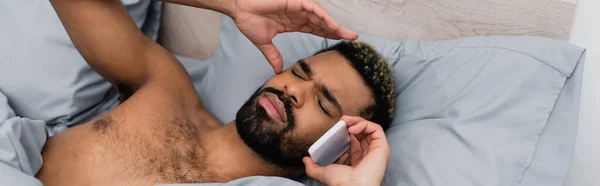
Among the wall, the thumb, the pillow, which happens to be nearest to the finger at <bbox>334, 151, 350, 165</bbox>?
the thumb

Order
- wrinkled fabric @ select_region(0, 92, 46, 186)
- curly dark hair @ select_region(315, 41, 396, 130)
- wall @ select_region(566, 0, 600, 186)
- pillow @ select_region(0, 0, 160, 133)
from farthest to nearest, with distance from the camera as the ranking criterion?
pillow @ select_region(0, 0, 160, 133), curly dark hair @ select_region(315, 41, 396, 130), wall @ select_region(566, 0, 600, 186), wrinkled fabric @ select_region(0, 92, 46, 186)

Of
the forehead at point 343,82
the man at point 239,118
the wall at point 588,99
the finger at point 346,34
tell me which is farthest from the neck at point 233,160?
the wall at point 588,99

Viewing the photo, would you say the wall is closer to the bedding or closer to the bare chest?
the bedding

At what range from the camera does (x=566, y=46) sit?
3.63 ft

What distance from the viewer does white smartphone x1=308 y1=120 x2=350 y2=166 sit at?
3.46ft

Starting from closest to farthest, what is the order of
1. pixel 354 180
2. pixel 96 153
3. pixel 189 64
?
pixel 354 180 → pixel 96 153 → pixel 189 64

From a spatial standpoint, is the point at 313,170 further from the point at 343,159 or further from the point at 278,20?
the point at 278,20

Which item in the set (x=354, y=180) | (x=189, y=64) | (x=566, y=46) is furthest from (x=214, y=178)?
(x=566, y=46)

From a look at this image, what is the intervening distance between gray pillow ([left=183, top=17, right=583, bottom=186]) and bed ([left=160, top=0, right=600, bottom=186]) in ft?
0.17

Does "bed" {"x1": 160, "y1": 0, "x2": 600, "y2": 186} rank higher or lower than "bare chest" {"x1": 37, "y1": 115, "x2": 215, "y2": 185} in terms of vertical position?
higher

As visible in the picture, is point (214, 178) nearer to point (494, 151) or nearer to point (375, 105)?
point (375, 105)

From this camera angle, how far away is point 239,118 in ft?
3.95

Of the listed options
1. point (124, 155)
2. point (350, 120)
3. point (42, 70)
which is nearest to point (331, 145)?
point (350, 120)

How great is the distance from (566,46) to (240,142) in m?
0.72
